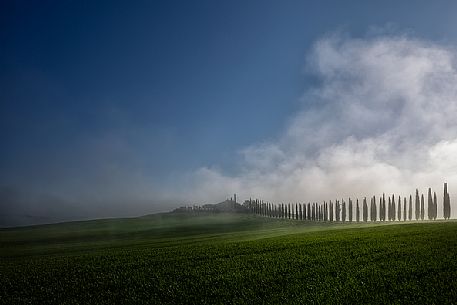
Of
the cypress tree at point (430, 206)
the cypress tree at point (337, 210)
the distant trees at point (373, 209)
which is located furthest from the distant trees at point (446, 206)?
the cypress tree at point (337, 210)

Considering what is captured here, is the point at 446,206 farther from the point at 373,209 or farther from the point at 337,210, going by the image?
the point at 337,210

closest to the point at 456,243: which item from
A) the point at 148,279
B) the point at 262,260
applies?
the point at 262,260

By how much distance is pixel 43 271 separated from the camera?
103 feet

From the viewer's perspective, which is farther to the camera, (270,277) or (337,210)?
(337,210)

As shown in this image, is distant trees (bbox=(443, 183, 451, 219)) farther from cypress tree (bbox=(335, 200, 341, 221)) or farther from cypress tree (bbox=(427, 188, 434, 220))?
cypress tree (bbox=(335, 200, 341, 221))

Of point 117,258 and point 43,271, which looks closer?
point 43,271

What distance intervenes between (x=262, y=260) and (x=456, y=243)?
1419 cm

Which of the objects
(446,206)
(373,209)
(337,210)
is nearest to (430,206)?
(446,206)

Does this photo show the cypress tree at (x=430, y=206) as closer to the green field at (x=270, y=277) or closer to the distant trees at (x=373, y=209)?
the distant trees at (x=373, y=209)

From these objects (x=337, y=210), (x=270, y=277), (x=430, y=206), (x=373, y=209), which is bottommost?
(x=337, y=210)

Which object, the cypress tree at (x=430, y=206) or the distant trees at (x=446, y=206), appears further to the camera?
the cypress tree at (x=430, y=206)

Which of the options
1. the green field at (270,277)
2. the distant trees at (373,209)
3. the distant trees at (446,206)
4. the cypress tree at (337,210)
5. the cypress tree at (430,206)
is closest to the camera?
the green field at (270,277)

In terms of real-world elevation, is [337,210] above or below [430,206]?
below

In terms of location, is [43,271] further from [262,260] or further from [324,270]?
[324,270]
